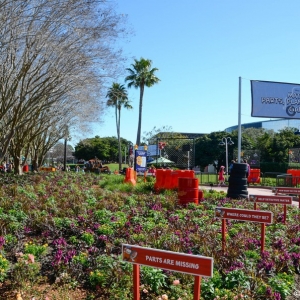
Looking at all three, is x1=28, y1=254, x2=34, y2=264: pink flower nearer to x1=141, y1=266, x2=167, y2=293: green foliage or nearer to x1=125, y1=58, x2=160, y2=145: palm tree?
x1=141, y1=266, x2=167, y2=293: green foliage

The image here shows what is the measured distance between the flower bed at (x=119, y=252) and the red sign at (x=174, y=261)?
0.60 metres

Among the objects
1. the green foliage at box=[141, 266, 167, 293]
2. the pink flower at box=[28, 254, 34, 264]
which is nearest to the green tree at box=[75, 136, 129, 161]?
the pink flower at box=[28, 254, 34, 264]

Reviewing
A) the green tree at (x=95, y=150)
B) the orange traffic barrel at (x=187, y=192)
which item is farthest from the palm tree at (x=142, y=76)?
the green tree at (x=95, y=150)

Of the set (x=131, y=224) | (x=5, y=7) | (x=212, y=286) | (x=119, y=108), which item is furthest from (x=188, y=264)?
(x=119, y=108)

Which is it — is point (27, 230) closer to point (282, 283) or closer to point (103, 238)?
point (103, 238)

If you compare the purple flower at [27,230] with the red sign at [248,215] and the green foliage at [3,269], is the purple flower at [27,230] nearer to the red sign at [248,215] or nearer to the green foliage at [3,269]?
the green foliage at [3,269]

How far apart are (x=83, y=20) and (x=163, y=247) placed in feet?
30.3

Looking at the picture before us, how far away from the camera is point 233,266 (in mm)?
5348

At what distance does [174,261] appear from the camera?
3.45m

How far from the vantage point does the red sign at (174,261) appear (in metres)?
3.34

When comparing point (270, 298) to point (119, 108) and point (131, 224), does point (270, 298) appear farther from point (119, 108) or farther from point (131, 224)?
point (119, 108)

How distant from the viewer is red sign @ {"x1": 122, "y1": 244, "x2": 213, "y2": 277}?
11.0ft

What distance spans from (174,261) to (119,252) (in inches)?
110

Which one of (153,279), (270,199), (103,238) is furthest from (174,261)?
(270,199)
